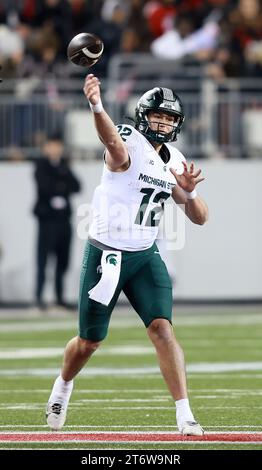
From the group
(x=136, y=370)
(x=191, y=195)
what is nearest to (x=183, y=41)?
(x=136, y=370)

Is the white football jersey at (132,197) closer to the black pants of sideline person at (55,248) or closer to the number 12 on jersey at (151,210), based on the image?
the number 12 on jersey at (151,210)

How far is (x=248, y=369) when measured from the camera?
12.3m

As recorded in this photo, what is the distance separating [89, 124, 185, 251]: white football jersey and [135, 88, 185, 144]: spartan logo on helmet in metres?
0.07

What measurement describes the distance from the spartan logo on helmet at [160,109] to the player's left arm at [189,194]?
0.66ft

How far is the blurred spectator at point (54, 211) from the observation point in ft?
62.4

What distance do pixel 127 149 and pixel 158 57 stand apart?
11.8 meters

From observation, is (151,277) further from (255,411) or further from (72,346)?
(255,411)

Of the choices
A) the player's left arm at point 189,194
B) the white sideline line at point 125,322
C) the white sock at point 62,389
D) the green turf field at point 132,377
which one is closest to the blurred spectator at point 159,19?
the green turf field at point 132,377

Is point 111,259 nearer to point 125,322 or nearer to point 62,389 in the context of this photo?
point 62,389

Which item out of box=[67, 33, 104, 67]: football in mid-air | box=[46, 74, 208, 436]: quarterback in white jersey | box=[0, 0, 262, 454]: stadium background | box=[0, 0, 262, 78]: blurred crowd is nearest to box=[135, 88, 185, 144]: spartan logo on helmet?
box=[46, 74, 208, 436]: quarterback in white jersey

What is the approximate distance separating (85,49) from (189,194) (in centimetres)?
109

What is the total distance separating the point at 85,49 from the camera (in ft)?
26.2

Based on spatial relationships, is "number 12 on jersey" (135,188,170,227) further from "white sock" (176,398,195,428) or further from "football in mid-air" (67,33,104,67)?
"white sock" (176,398,195,428)

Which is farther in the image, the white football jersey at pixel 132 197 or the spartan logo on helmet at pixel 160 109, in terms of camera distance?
the spartan logo on helmet at pixel 160 109
